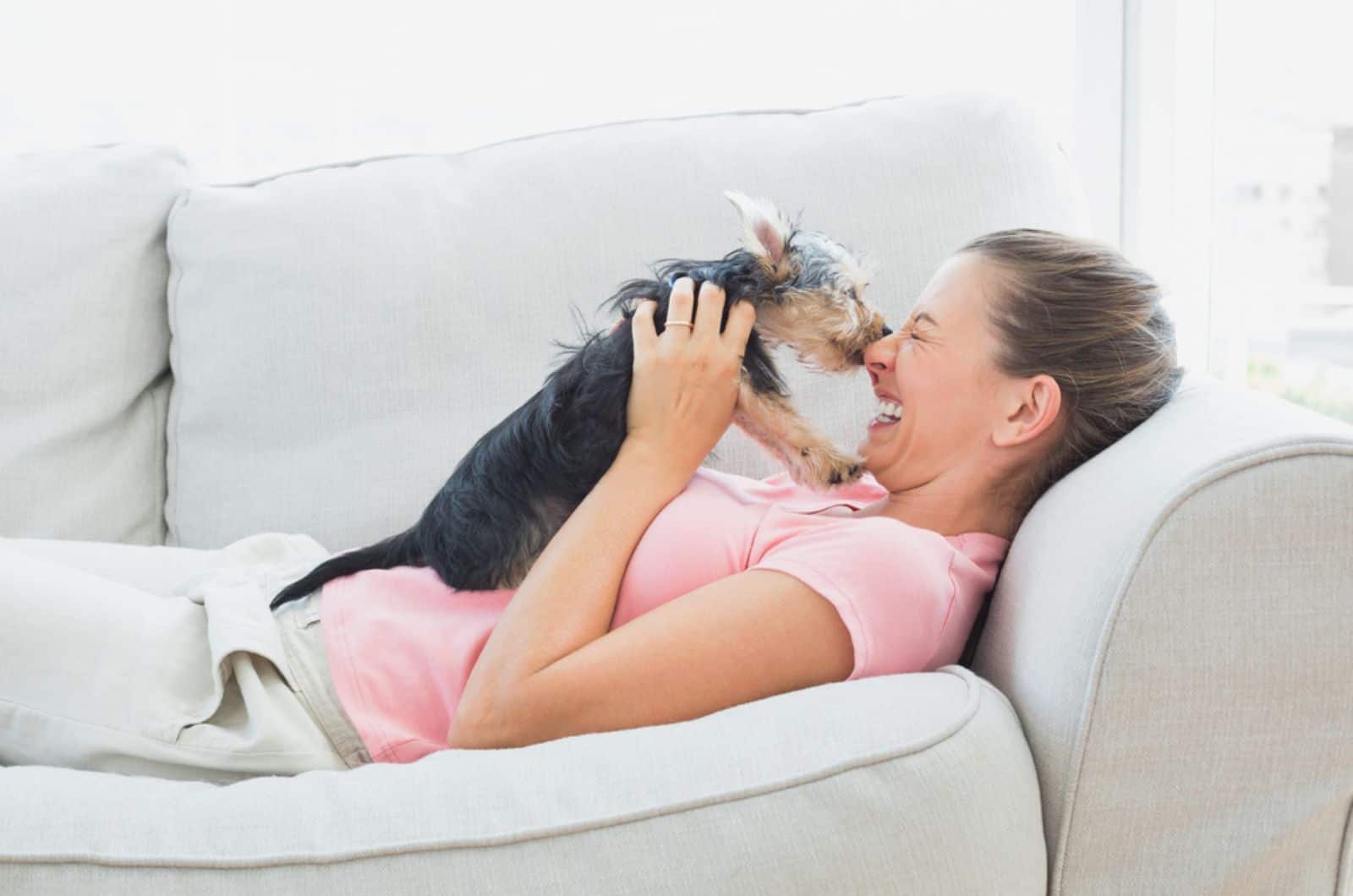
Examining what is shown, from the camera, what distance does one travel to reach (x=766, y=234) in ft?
5.50

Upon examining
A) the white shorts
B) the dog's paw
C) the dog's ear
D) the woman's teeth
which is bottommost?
the white shorts

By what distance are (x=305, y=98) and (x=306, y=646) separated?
1805mm

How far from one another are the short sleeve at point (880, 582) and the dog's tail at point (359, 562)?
0.50 m

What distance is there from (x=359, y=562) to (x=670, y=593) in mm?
457

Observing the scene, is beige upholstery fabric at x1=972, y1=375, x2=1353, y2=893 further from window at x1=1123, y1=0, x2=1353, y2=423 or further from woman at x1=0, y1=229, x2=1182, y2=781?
window at x1=1123, y1=0, x2=1353, y2=423

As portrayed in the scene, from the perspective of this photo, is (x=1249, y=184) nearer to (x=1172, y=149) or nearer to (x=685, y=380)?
(x=1172, y=149)

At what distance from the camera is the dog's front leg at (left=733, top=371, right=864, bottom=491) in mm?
1689

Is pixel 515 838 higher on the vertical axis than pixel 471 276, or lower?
lower

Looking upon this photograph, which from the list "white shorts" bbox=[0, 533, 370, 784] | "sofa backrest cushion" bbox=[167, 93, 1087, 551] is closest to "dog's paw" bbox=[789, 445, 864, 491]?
"sofa backrest cushion" bbox=[167, 93, 1087, 551]

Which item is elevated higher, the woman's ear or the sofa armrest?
the woman's ear

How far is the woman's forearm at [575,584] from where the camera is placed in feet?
4.60

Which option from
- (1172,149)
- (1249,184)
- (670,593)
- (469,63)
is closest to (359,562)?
(670,593)

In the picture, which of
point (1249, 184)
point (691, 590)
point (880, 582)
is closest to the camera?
point (880, 582)

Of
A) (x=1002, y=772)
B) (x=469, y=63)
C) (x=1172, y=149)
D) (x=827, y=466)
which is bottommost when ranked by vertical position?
(x=1002, y=772)
